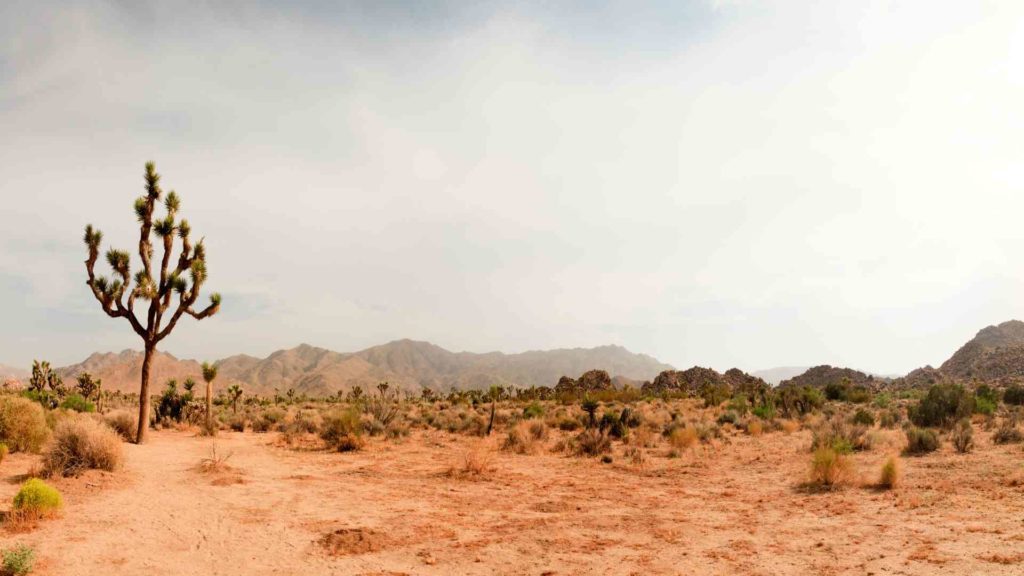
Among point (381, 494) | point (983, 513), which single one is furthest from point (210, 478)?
point (983, 513)

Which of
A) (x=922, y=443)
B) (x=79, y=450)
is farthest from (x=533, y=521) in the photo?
(x=922, y=443)

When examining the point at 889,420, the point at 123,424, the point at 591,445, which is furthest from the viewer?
the point at 889,420

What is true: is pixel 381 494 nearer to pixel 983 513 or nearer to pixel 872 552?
pixel 872 552

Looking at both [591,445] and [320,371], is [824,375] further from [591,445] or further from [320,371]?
[320,371]

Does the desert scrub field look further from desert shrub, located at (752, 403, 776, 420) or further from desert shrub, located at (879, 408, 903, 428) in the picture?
desert shrub, located at (752, 403, 776, 420)

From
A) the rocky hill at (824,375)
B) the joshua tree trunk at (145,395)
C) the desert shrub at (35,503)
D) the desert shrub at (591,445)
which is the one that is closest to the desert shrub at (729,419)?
the desert shrub at (591,445)

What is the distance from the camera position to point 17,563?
693 cm

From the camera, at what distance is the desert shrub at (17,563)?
6.91 meters

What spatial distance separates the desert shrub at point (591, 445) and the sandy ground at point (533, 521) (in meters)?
2.73

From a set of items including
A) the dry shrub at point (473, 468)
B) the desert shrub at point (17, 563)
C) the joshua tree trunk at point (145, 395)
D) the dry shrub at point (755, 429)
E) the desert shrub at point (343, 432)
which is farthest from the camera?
the dry shrub at point (755, 429)

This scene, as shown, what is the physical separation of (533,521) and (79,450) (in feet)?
33.1

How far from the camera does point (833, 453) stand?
1320cm

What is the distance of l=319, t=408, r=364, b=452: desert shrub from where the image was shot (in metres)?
20.0

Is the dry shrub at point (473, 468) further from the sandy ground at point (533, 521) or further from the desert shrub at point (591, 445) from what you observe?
the desert shrub at point (591, 445)
